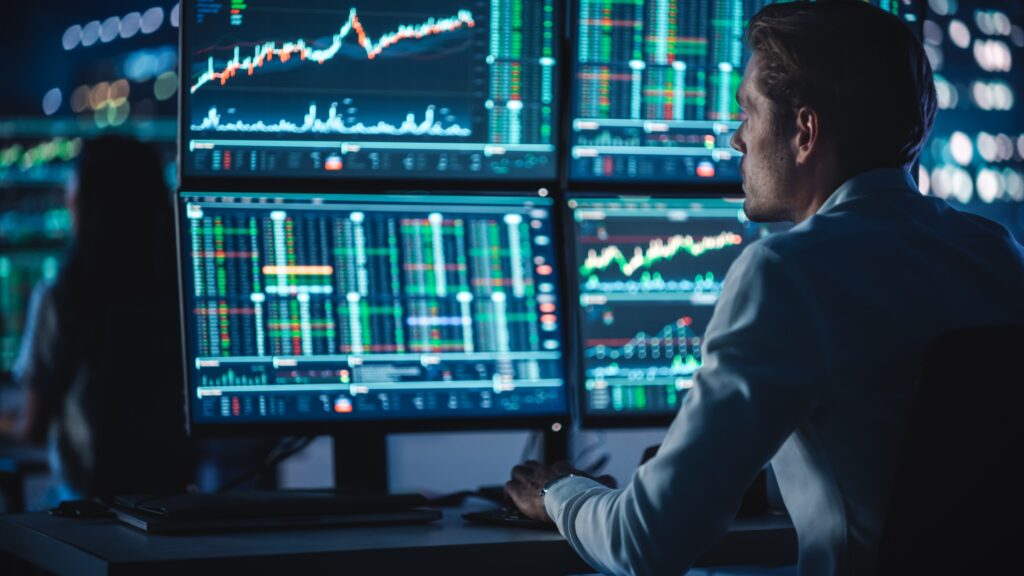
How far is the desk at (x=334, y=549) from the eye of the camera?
1.43 metres

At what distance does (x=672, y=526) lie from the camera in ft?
4.20

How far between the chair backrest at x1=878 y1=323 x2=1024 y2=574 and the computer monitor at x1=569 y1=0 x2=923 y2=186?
1.20 meters

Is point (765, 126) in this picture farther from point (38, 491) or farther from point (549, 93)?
point (38, 491)

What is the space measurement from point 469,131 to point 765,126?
80cm

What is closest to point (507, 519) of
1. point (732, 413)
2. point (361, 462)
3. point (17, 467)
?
point (361, 462)

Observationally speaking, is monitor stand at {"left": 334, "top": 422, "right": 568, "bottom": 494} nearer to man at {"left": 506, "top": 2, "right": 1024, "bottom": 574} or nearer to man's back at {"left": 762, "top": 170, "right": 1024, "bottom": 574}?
man at {"left": 506, "top": 2, "right": 1024, "bottom": 574}

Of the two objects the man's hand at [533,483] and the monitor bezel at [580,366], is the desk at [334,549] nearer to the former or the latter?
the man's hand at [533,483]

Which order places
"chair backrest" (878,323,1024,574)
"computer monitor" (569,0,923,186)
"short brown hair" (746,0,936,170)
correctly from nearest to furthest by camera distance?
"chair backrest" (878,323,1024,574)
"short brown hair" (746,0,936,170)
"computer monitor" (569,0,923,186)

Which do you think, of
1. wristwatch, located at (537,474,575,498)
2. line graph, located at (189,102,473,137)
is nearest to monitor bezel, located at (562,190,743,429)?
line graph, located at (189,102,473,137)

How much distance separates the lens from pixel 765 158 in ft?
4.91

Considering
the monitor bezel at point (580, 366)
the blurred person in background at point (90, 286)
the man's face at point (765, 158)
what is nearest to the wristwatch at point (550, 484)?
the man's face at point (765, 158)

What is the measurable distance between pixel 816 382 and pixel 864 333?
69mm

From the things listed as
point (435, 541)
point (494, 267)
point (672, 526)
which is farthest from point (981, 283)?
point (494, 267)

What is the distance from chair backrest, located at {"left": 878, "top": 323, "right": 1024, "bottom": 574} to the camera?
3.67 ft
